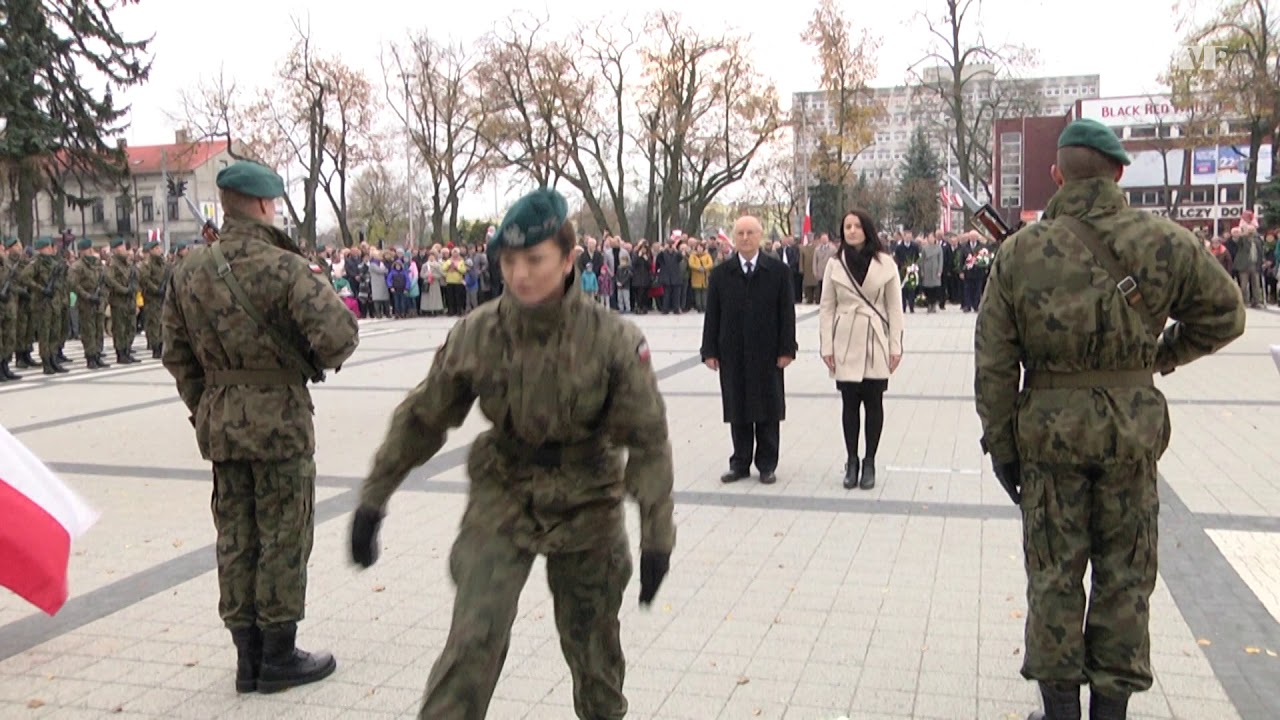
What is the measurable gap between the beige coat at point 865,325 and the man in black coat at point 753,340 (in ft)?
1.05

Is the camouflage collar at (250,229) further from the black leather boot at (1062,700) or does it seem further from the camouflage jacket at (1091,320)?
the black leather boot at (1062,700)

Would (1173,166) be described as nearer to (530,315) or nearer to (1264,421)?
(1264,421)

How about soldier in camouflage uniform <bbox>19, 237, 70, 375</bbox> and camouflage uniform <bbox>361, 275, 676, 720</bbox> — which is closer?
camouflage uniform <bbox>361, 275, 676, 720</bbox>

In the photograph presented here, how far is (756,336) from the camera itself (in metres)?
7.79

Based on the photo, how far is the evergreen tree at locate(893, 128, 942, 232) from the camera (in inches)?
2997

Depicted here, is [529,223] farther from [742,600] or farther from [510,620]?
[742,600]

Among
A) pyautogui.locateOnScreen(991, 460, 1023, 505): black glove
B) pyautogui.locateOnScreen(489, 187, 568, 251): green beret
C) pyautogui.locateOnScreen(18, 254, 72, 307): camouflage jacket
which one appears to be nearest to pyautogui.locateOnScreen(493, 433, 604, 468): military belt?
pyautogui.locateOnScreen(489, 187, 568, 251): green beret

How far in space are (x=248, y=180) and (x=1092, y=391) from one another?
3.12 metres

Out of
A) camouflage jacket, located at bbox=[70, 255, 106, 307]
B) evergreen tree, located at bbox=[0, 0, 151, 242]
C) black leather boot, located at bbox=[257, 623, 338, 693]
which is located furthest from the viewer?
evergreen tree, located at bbox=[0, 0, 151, 242]

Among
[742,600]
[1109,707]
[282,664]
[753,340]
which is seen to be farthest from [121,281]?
[1109,707]

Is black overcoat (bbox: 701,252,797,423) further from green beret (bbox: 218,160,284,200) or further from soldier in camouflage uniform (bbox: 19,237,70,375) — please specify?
soldier in camouflage uniform (bbox: 19,237,70,375)

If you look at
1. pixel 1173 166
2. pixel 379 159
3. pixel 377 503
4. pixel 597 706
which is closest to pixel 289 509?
pixel 377 503

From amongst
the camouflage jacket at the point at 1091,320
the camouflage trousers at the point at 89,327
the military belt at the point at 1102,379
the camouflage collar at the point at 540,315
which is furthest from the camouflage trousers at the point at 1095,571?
the camouflage trousers at the point at 89,327

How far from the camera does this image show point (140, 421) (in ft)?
37.5
